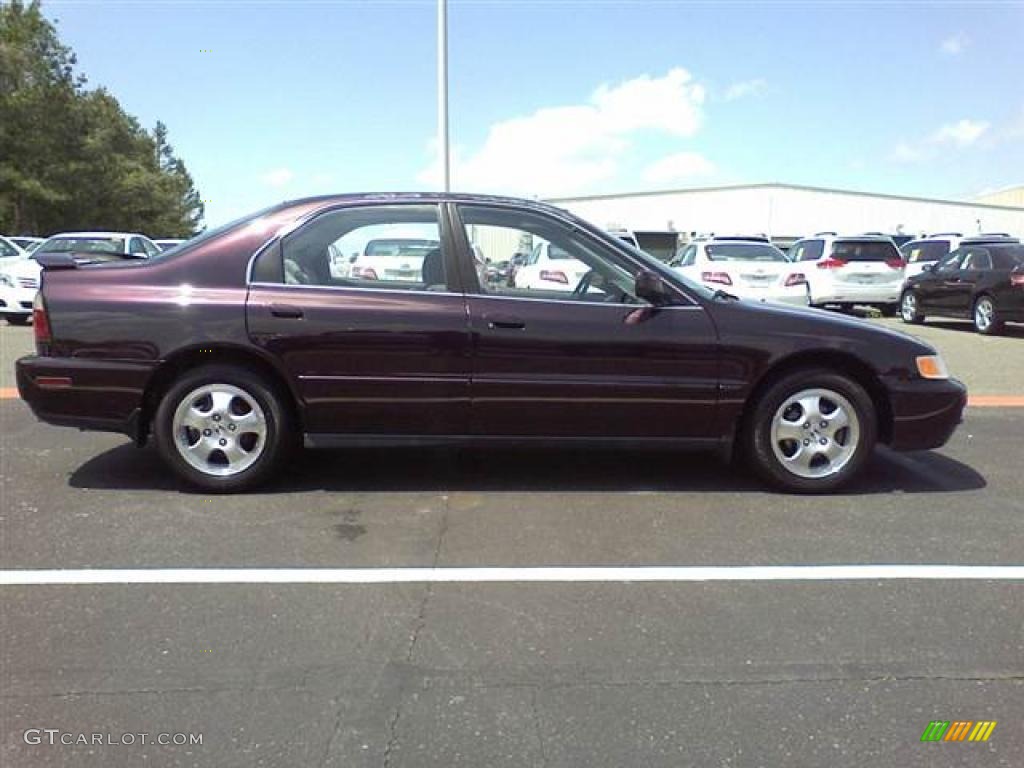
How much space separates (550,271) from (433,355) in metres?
0.89

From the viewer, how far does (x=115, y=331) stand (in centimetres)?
476

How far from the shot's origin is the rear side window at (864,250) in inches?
676

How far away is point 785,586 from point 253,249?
3235mm

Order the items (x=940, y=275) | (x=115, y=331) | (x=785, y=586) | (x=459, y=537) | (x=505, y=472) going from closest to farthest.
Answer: (x=785, y=586) → (x=459, y=537) → (x=115, y=331) → (x=505, y=472) → (x=940, y=275)

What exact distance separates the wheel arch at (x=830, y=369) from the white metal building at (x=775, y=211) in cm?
4425

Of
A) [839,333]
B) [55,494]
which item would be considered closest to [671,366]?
[839,333]

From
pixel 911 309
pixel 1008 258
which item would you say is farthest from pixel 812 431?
pixel 911 309

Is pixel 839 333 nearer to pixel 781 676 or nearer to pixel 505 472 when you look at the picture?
pixel 505 472

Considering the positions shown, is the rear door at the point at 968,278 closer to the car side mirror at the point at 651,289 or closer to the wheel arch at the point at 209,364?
the car side mirror at the point at 651,289

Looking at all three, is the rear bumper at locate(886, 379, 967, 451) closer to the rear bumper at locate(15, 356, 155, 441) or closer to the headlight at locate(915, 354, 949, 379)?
the headlight at locate(915, 354, 949, 379)

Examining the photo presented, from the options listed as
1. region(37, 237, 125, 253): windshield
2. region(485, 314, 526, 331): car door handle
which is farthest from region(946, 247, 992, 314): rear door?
region(37, 237, 125, 253): windshield

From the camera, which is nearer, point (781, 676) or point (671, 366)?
point (781, 676)

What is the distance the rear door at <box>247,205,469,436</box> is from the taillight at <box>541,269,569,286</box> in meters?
0.56

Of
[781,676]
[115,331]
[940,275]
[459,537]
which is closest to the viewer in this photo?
[781,676]
